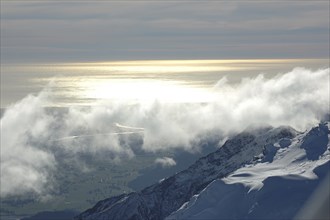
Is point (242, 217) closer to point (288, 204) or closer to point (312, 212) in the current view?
point (288, 204)

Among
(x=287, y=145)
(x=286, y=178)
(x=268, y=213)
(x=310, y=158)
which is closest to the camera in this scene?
(x=268, y=213)

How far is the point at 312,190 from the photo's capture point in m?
141

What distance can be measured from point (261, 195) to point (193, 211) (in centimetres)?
1559

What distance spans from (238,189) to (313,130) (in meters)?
41.2

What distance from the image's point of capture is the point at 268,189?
143250 mm

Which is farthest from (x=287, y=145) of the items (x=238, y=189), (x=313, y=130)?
→ (x=238, y=189)

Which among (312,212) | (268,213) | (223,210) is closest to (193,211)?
(223,210)

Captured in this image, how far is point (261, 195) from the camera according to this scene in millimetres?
141750

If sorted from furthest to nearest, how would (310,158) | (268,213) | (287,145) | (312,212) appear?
(287,145)
(310,158)
(268,213)
(312,212)

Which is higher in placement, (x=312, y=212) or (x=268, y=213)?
(x=312, y=212)

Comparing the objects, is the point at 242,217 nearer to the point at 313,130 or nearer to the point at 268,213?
the point at 268,213

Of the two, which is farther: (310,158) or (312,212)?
(310,158)

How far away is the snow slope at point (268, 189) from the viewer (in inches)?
5423

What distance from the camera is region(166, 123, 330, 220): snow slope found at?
138 metres
